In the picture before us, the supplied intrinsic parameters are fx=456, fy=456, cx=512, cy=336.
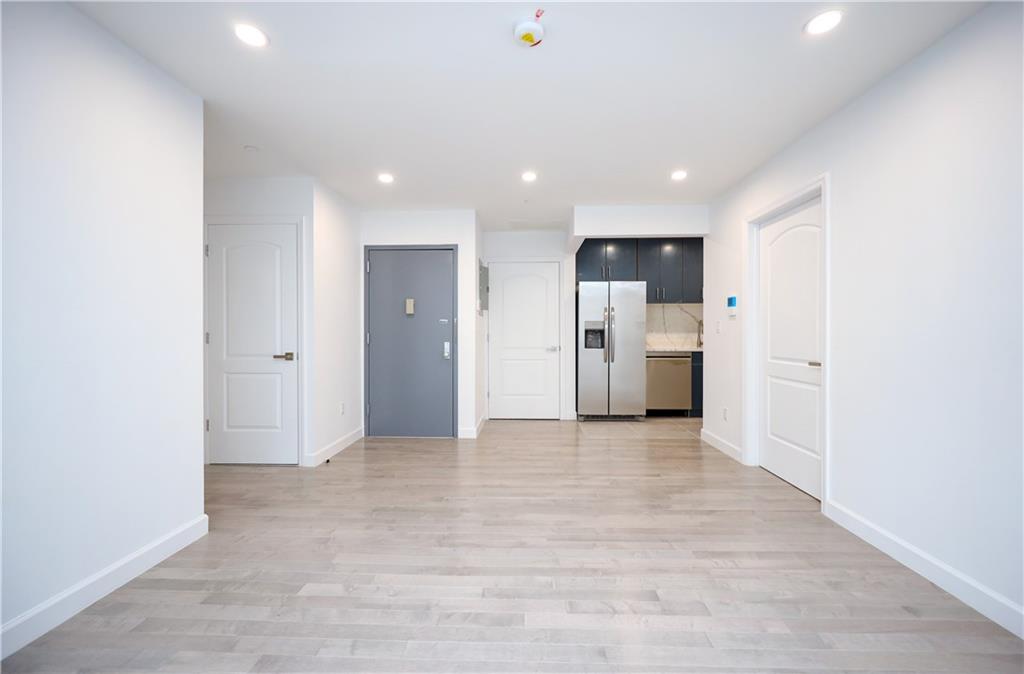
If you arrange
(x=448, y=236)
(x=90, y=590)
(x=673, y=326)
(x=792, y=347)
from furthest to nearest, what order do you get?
(x=673, y=326) < (x=448, y=236) < (x=792, y=347) < (x=90, y=590)

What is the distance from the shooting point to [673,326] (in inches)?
263

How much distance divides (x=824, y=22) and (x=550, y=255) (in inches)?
162

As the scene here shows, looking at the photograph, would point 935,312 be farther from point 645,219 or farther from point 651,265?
point 651,265

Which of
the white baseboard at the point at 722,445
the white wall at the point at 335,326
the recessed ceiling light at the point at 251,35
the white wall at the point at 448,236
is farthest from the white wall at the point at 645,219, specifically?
the recessed ceiling light at the point at 251,35

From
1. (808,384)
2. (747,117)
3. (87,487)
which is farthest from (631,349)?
(87,487)

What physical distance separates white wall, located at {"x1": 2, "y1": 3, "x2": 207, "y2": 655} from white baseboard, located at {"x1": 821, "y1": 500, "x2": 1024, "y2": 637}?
3556mm

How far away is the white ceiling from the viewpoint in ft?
6.02

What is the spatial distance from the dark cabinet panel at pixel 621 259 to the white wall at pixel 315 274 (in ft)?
11.0

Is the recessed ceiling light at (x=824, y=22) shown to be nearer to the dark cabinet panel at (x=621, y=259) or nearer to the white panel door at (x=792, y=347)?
the white panel door at (x=792, y=347)

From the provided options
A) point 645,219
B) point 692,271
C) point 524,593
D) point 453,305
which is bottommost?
point 524,593

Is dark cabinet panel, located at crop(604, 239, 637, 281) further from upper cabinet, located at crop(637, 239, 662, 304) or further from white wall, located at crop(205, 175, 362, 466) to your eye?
white wall, located at crop(205, 175, 362, 466)

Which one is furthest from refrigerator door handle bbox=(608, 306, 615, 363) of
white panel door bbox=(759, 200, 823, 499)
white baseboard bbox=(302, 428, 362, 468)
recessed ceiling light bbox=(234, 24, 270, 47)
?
recessed ceiling light bbox=(234, 24, 270, 47)

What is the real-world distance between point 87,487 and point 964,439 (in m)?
3.58

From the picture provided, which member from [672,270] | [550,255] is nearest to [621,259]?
[672,270]
